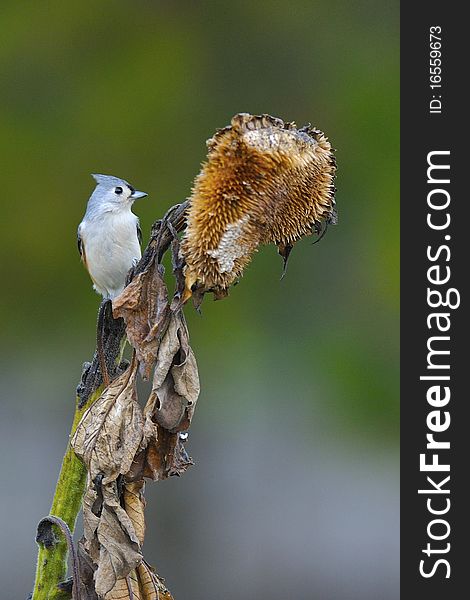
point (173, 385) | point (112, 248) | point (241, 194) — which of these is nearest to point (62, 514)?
point (173, 385)

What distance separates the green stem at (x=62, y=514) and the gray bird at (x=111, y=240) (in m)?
1.29

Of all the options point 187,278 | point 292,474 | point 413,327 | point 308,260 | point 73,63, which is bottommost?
point 187,278

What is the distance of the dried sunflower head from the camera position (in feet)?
4.54

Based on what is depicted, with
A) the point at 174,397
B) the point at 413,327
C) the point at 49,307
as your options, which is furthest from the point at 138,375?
the point at 49,307

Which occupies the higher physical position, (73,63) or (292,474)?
(73,63)

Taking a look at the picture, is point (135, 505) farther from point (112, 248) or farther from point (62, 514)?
point (112, 248)

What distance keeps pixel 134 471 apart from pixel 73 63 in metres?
4.00

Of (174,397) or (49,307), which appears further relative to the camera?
(49,307)

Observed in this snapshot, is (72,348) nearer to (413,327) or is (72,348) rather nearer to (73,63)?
(73,63)

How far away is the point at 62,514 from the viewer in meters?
1.54

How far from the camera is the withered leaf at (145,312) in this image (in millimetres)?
1477

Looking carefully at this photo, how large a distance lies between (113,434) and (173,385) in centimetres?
11

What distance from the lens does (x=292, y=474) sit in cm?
572

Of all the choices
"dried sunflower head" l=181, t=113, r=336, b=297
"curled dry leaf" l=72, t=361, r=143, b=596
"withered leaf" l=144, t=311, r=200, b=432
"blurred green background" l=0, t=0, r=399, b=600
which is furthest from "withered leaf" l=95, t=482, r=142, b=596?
"blurred green background" l=0, t=0, r=399, b=600
